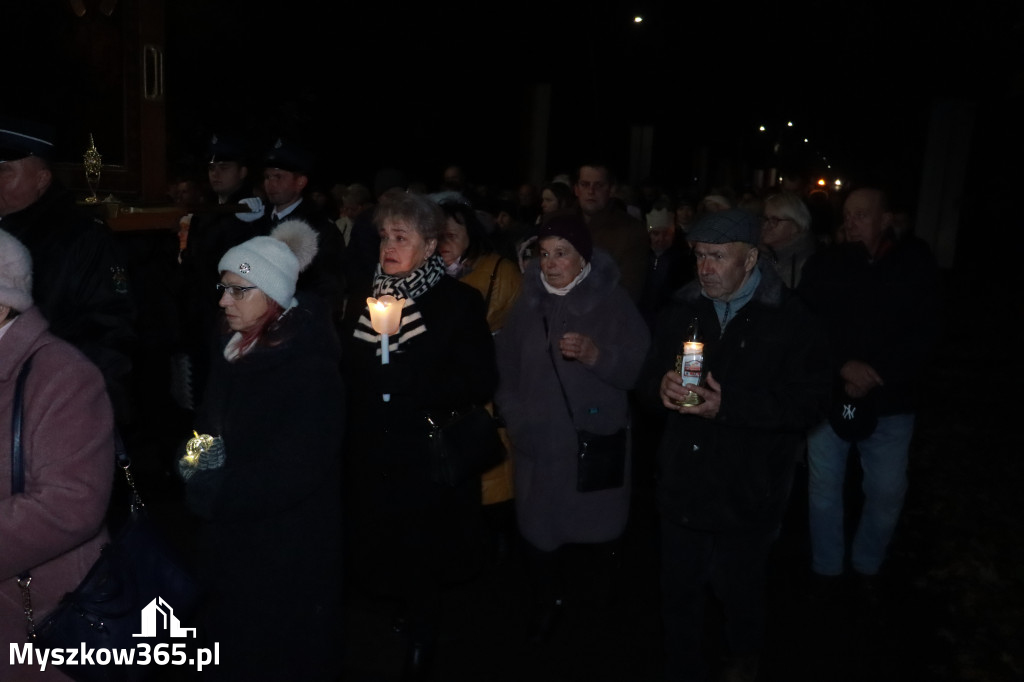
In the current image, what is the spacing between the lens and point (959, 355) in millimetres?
15000

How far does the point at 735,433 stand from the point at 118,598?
7.84 feet

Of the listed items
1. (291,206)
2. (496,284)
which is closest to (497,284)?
(496,284)

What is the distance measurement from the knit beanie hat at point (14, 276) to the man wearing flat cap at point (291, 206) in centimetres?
270

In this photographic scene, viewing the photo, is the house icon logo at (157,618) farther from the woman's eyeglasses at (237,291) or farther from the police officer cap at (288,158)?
the police officer cap at (288,158)

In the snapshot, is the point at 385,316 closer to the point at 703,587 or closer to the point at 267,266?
the point at 267,266

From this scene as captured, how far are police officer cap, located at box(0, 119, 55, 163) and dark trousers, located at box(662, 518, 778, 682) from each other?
118 inches

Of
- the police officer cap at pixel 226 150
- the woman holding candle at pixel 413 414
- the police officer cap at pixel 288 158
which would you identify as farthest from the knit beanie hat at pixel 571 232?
the police officer cap at pixel 226 150

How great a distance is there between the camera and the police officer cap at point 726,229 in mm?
4164

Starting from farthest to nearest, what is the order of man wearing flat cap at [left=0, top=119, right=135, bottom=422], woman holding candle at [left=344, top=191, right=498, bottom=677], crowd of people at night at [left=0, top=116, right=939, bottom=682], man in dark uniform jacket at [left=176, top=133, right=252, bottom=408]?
man in dark uniform jacket at [left=176, top=133, right=252, bottom=408]
woman holding candle at [left=344, top=191, right=498, bottom=677]
man wearing flat cap at [left=0, top=119, right=135, bottom=422]
crowd of people at night at [left=0, top=116, right=939, bottom=682]

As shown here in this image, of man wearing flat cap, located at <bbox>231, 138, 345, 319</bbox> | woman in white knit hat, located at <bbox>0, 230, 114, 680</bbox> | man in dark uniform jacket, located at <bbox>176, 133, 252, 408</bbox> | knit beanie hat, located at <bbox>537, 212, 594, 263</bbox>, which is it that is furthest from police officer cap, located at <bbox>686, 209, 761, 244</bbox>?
man in dark uniform jacket, located at <bbox>176, 133, 252, 408</bbox>

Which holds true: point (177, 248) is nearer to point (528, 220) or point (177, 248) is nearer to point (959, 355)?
point (528, 220)

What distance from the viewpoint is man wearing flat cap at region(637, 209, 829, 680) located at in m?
4.16

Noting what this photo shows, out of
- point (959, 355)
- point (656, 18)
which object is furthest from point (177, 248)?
point (656, 18)

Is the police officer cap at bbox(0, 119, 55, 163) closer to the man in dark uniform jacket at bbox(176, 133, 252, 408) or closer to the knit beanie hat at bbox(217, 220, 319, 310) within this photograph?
the knit beanie hat at bbox(217, 220, 319, 310)
